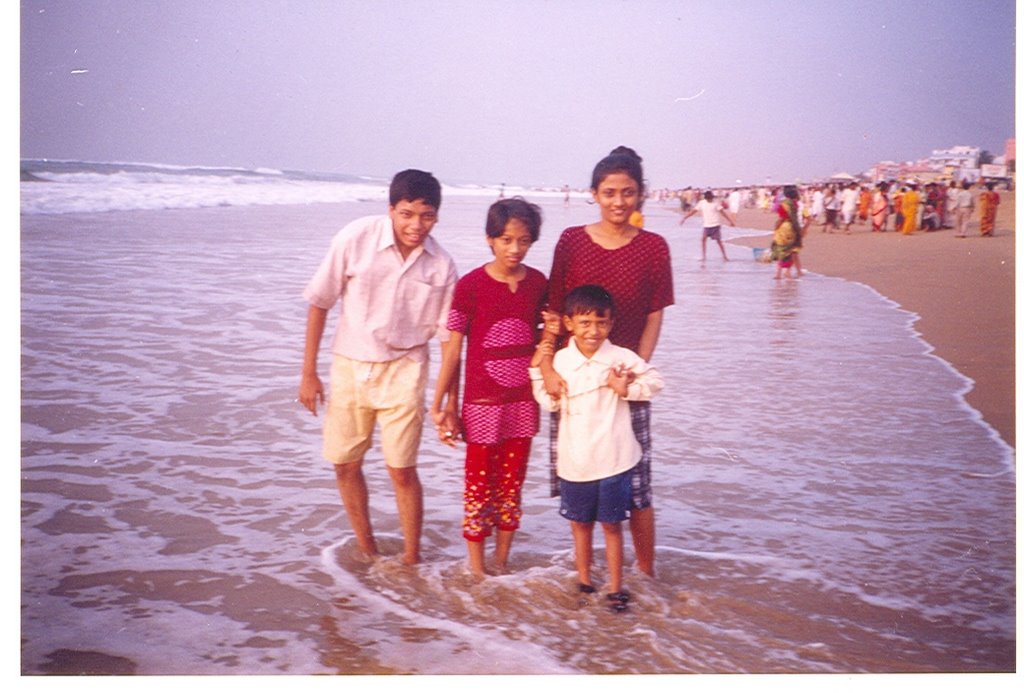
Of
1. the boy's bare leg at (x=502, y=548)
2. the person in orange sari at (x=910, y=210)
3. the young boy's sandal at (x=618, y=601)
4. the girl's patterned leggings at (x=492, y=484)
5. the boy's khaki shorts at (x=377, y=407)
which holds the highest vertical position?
the person in orange sari at (x=910, y=210)

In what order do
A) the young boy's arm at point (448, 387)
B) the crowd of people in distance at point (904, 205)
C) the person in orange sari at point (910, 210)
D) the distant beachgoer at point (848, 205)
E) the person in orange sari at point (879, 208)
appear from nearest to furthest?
the young boy's arm at point (448, 387) → the crowd of people in distance at point (904, 205) → the person in orange sari at point (910, 210) → the person in orange sari at point (879, 208) → the distant beachgoer at point (848, 205)

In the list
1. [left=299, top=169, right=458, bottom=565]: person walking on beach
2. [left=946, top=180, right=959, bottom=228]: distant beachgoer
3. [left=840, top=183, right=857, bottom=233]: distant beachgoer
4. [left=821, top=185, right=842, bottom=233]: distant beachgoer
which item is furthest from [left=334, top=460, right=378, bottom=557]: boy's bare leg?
[left=821, top=185, right=842, bottom=233]: distant beachgoer

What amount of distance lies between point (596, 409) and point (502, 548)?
65 cm

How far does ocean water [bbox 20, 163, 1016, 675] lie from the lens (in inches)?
114

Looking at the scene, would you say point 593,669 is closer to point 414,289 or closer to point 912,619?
point 912,619

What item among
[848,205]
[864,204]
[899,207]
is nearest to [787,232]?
[899,207]

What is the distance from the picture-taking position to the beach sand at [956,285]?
5.84 meters

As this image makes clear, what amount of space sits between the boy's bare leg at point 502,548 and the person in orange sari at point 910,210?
61.2ft

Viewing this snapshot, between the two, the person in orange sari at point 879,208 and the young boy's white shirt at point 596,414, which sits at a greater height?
the person in orange sari at point 879,208

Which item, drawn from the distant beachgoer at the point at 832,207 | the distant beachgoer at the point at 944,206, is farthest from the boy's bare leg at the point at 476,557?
the distant beachgoer at the point at 832,207

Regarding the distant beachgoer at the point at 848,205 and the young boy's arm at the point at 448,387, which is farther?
the distant beachgoer at the point at 848,205

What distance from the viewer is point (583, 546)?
311 centimetres

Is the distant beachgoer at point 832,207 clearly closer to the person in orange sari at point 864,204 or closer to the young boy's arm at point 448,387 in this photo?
the person in orange sari at point 864,204
